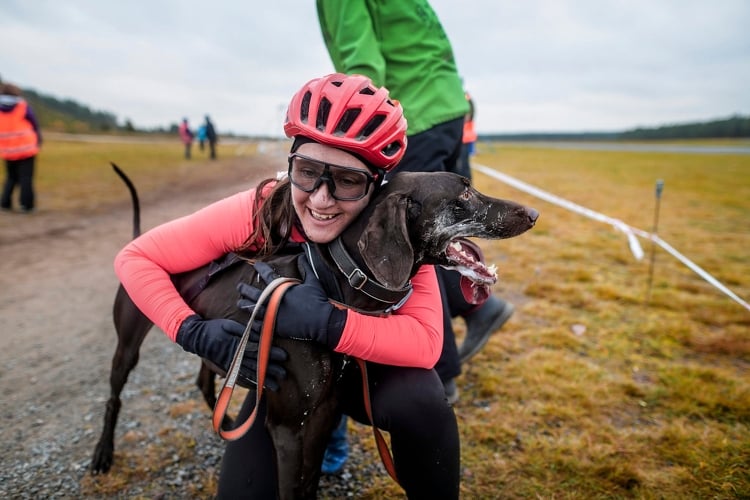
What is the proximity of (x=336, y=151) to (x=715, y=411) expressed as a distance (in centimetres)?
355

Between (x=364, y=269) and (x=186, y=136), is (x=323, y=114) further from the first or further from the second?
(x=186, y=136)

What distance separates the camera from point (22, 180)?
32.0 feet

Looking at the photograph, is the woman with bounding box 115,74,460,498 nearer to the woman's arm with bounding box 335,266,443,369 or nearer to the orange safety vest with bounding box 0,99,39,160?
the woman's arm with bounding box 335,266,443,369

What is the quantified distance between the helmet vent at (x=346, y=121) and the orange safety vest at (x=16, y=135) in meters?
10.4

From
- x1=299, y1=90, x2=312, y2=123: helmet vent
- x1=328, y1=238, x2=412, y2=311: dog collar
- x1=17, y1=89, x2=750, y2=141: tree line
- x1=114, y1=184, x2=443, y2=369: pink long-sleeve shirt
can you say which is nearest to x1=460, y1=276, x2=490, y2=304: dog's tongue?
x1=114, y1=184, x2=443, y2=369: pink long-sleeve shirt

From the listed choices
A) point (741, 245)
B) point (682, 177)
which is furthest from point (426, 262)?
point (682, 177)

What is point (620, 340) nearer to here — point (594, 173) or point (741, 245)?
point (741, 245)

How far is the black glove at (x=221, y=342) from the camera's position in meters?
2.09

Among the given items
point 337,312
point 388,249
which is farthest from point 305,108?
point 337,312

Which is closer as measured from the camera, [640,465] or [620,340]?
[640,465]

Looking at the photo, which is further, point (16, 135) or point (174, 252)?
point (16, 135)

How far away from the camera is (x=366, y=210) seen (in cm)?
222

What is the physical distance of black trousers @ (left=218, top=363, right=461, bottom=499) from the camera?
2.10m

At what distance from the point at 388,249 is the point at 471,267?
1.69 feet
